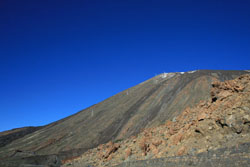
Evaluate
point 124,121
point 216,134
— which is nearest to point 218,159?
point 216,134

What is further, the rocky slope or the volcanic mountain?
the volcanic mountain

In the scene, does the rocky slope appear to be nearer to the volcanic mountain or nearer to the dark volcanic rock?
the dark volcanic rock

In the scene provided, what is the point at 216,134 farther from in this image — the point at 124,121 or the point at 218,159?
the point at 124,121

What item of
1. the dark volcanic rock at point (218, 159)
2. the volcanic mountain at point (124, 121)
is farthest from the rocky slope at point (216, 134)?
Answer: the volcanic mountain at point (124, 121)

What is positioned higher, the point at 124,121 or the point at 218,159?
the point at 124,121

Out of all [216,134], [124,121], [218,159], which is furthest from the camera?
[124,121]

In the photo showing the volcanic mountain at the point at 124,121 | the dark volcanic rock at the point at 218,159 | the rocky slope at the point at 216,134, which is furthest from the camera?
the volcanic mountain at the point at 124,121

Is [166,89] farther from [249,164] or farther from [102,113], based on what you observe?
[249,164]

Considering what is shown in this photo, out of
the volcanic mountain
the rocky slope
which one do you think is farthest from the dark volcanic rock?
the volcanic mountain

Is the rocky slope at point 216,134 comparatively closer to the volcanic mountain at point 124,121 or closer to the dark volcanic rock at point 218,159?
the dark volcanic rock at point 218,159

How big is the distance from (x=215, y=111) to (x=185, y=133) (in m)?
2.50

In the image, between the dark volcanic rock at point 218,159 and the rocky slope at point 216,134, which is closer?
the dark volcanic rock at point 218,159

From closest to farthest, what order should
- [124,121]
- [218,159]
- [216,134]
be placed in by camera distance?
[218,159] → [216,134] → [124,121]

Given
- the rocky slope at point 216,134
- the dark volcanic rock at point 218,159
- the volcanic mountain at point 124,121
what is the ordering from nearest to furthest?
1. the dark volcanic rock at point 218,159
2. the rocky slope at point 216,134
3. the volcanic mountain at point 124,121
